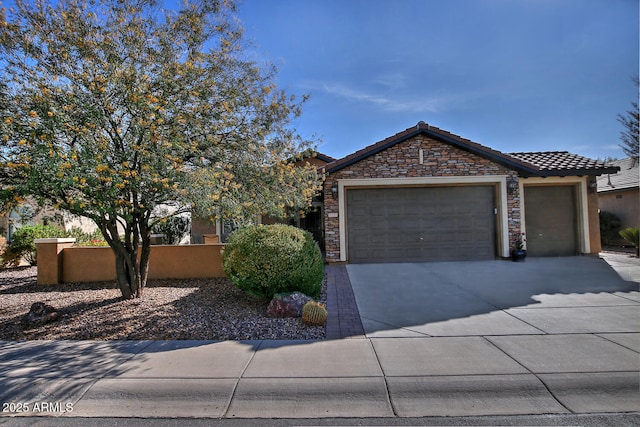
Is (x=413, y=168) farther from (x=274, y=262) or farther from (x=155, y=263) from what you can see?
(x=155, y=263)

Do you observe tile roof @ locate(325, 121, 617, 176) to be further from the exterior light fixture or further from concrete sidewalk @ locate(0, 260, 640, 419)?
concrete sidewalk @ locate(0, 260, 640, 419)

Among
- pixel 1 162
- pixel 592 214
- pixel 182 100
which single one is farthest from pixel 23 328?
pixel 592 214

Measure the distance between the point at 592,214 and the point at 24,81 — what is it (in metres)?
15.2

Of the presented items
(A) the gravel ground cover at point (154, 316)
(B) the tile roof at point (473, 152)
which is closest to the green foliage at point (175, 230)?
(A) the gravel ground cover at point (154, 316)

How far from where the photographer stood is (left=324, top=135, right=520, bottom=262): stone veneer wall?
11719mm

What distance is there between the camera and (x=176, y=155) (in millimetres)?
6211

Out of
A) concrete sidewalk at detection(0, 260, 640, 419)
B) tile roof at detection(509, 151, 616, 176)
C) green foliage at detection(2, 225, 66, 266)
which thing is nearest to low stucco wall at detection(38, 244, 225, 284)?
green foliage at detection(2, 225, 66, 266)

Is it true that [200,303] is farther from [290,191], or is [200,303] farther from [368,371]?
[368,371]

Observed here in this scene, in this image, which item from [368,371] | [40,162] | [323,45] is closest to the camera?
[368,371]

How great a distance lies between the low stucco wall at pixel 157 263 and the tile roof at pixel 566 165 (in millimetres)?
10280

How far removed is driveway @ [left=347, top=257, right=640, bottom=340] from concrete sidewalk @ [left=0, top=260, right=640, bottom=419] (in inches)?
4.6

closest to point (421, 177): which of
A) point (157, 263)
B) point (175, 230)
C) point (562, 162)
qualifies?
point (562, 162)

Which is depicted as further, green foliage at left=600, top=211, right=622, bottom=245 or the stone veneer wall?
green foliage at left=600, top=211, right=622, bottom=245

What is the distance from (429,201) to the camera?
11.9 meters
